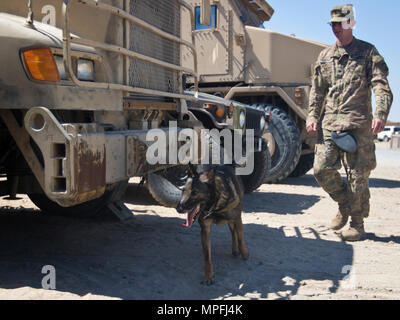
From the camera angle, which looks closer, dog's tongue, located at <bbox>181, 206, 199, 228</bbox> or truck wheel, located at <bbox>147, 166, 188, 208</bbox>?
dog's tongue, located at <bbox>181, 206, 199, 228</bbox>

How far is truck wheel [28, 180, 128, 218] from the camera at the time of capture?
412 cm

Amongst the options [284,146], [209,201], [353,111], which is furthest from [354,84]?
[284,146]

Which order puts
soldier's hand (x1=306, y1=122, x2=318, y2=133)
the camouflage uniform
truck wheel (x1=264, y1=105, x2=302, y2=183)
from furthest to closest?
truck wheel (x1=264, y1=105, x2=302, y2=183) → soldier's hand (x1=306, y1=122, x2=318, y2=133) → the camouflage uniform

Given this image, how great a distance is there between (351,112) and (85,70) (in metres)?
2.42

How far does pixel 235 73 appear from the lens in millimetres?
7418

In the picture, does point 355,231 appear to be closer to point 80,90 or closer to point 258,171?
point 258,171

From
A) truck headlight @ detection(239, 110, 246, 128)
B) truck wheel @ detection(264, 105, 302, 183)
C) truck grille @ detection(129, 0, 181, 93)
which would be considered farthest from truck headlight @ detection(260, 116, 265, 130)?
truck grille @ detection(129, 0, 181, 93)

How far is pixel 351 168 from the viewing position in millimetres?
3842

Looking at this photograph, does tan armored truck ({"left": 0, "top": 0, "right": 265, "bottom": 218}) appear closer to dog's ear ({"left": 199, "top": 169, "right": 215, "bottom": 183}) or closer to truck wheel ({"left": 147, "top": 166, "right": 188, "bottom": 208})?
dog's ear ({"left": 199, "top": 169, "right": 215, "bottom": 183})

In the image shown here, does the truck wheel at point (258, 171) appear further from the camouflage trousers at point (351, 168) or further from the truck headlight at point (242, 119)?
the camouflage trousers at point (351, 168)

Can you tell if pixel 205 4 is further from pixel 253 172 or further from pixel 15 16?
pixel 253 172

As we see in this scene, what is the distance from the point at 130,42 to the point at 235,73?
4748 mm

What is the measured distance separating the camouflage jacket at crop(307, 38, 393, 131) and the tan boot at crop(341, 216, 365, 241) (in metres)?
0.84
